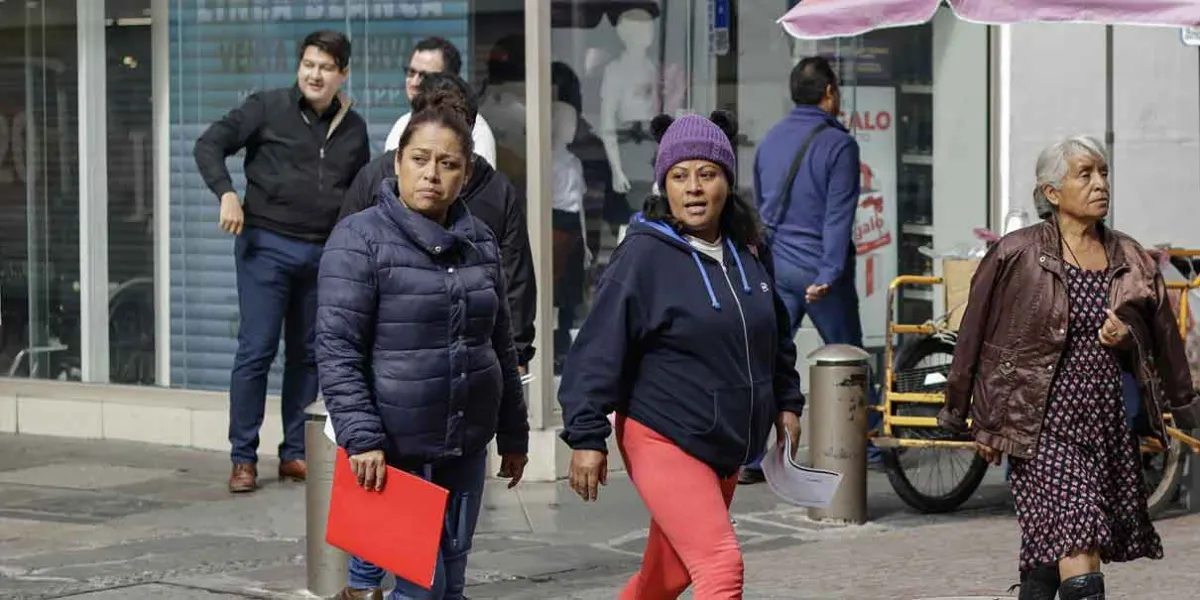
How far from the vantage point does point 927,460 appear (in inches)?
393

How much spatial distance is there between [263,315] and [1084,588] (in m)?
4.77

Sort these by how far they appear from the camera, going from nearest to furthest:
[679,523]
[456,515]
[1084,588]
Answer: [679,523] → [456,515] → [1084,588]

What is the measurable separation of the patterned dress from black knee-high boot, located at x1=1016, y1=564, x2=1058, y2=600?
0.22 feet

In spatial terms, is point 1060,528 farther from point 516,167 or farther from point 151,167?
point 151,167

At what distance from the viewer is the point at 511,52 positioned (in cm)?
1073

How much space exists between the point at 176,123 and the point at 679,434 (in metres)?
6.55

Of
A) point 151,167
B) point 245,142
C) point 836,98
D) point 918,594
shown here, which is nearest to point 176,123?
point 151,167

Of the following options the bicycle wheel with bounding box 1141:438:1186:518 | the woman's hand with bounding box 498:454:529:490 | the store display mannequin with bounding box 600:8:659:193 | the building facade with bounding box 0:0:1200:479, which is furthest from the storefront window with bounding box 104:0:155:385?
the woman's hand with bounding box 498:454:529:490

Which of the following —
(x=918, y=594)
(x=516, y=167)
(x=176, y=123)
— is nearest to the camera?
(x=918, y=594)

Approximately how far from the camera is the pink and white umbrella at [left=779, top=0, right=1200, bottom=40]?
29.7 ft

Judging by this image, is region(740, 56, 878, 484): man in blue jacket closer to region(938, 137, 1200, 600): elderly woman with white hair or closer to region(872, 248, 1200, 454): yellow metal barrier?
region(872, 248, 1200, 454): yellow metal barrier

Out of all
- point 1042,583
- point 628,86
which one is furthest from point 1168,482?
point 628,86

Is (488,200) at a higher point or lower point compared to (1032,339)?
higher

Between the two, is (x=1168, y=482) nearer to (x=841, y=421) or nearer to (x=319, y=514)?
(x=841, y=421)
